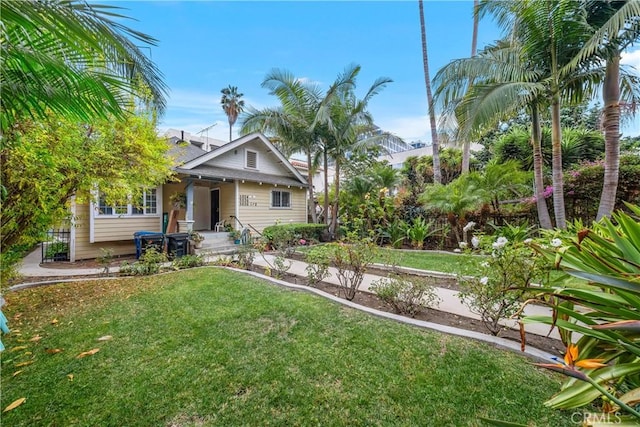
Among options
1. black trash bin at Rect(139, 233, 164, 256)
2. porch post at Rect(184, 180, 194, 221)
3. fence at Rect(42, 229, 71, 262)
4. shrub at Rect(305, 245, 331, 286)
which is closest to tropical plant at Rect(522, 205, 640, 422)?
shrub at Rect(305, 245, 331, 286)

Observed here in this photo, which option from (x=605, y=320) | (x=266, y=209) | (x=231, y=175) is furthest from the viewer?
(x=266, y=209)

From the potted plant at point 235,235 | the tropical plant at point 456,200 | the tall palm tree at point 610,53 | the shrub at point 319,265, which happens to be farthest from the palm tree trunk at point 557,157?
the potted plant at point 235,235

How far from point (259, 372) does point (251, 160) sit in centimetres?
1226

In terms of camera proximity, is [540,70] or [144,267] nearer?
[540,70]

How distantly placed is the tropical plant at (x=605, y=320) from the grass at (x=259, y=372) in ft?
2.03

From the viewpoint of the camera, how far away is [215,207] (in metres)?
13.7

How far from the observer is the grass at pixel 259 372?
2.06 m

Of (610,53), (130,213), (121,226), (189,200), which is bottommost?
(121,226)

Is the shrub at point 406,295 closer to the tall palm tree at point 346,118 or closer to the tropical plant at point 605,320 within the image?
the tropical plant at point 605,320

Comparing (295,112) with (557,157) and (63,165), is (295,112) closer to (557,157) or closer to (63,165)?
(63,165)

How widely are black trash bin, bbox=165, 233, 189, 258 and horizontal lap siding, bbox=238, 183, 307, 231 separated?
10.9 ft

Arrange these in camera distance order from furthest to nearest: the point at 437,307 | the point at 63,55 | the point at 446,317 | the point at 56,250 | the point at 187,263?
the point at 56,250 < the point at 187,263 < the point at 437,307 < the point at 446,317 < the point at 63,55

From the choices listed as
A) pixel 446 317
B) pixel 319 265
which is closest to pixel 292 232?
pixel 319 265

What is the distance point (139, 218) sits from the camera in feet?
32.1
